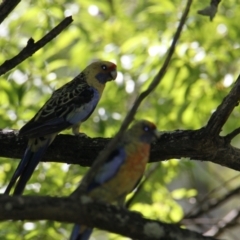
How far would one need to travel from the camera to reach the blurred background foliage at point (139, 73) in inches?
240

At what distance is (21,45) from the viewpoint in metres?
6.86

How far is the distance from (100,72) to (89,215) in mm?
3206

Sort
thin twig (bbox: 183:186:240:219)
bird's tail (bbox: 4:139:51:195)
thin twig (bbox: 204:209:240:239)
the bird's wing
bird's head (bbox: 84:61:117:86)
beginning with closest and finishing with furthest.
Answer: bird's tail (bbox: 4:139:51:195) < the bird's wing < thin twig (bbox: 204:209:240:239) < bird's head (bbox: 84:61:117:86) < thin twig (bbox: 183:186:240:219)

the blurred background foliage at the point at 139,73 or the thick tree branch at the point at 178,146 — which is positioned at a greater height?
the blurred background foliage at the point at 139,73

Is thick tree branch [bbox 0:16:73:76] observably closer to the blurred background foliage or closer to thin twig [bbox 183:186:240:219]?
the blurred background foliage

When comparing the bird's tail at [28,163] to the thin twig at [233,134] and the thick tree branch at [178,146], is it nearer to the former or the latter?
the thick tree branch at [178,146]

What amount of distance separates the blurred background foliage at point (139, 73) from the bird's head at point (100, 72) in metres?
0.42

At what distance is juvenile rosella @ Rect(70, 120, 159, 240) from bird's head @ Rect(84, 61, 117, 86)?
2.12 m

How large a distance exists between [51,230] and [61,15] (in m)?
2.25

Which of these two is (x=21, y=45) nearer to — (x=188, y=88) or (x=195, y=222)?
(x=188, y=88)

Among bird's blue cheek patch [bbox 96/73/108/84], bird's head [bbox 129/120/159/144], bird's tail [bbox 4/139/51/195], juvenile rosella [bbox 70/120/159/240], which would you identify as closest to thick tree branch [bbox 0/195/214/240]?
juvenile rosella [bbox 70/120/159/240]

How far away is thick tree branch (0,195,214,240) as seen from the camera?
2730 millimetres

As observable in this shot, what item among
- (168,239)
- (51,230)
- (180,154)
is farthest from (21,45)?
(168,239)

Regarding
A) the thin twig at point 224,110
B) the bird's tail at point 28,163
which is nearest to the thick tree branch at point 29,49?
the bird's tail at point 28,163
